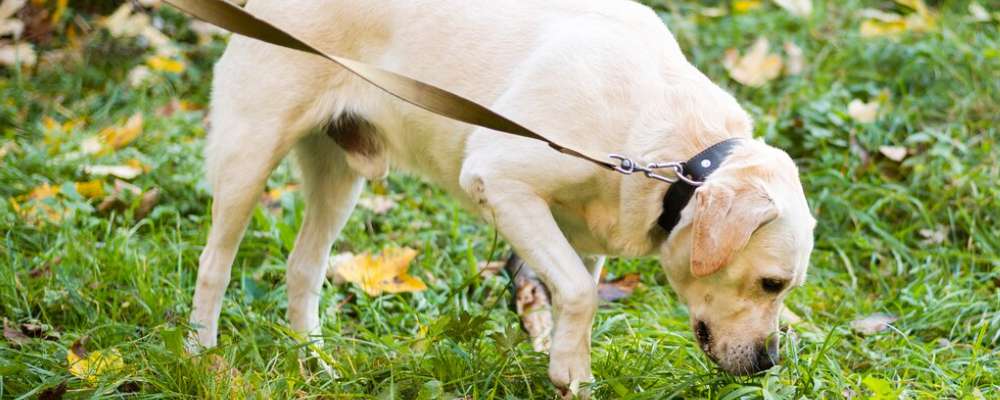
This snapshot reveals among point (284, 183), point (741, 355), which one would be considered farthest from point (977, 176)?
point (284, 183)

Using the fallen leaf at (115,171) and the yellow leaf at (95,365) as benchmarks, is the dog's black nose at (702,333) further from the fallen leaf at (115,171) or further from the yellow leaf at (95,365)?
the fallen leaf at (115,171)

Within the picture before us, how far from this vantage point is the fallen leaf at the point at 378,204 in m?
5.20

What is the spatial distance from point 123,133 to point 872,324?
3.71 meters

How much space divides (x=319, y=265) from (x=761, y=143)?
5.84 feet

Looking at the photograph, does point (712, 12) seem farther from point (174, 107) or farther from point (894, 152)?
point (174, 107)

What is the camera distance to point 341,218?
4.33 m

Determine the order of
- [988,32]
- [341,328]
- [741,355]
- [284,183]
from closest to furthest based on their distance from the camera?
[741,355] → [341,328] → [284,183] → [988,32]

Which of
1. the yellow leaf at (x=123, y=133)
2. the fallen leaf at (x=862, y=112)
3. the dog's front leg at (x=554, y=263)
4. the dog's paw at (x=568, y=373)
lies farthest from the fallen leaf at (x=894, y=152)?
the yellow leaf at (x=123, y=133)

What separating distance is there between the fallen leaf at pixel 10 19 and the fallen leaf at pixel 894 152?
4.40 m

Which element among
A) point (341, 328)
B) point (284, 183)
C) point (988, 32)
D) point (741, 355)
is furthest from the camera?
point (988, 32)

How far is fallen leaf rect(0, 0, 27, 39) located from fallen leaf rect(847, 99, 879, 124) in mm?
4291

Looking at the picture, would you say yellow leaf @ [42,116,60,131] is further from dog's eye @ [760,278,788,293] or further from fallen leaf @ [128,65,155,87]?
dog's eye @ [760,278,788,293]

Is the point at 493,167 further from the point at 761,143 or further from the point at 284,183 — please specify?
the point at 284,183

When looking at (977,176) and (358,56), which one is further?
(977,176)
